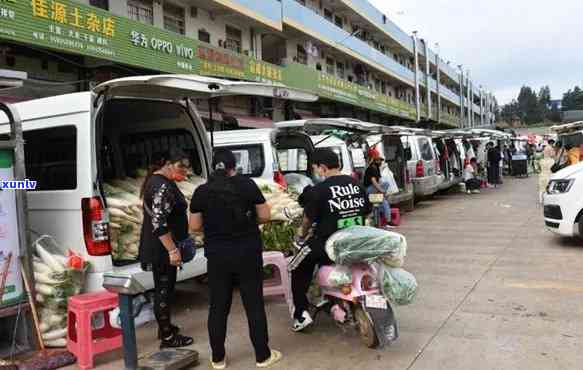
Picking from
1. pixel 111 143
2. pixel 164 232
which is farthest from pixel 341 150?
pixel 164 232

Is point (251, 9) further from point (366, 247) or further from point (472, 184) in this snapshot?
point (366, 247)

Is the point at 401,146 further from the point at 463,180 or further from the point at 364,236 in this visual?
the point at 364,236

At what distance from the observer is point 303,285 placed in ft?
15.9

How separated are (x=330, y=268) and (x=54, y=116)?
2.81 m

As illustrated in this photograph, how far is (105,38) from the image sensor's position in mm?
13523

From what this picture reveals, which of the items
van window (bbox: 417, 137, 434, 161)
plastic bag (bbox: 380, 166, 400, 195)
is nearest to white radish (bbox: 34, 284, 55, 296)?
plastic bag (bbox: 380, 166, 400, 195)

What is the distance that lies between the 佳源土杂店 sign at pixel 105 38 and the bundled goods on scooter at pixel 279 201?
703cm

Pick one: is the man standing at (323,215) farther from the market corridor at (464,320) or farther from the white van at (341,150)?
the white van at (341,150)

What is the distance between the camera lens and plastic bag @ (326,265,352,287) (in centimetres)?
446

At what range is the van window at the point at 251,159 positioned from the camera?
813cm

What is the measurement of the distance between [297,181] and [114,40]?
748cm

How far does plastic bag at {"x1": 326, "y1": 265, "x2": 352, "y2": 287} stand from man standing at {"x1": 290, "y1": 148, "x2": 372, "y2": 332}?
0.24 meters

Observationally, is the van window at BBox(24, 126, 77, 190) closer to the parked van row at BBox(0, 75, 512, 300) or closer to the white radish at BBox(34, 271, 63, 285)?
the parked van row at BBox(0, 75, 512, 300)

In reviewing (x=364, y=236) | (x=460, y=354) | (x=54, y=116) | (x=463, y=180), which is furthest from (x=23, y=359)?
(x=463, y=180)
